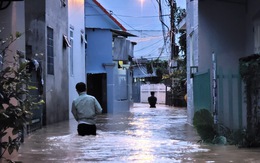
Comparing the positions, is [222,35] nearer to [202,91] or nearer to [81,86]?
[202,91]

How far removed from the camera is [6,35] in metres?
6.95

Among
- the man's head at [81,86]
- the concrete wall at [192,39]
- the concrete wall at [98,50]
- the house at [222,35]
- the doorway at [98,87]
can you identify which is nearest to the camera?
the man's head at [81,86]

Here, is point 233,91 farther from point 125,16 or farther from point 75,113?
point 125,16

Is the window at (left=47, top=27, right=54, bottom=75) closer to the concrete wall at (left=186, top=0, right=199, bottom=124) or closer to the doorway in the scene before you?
the concrete wall at (left=186, top=0, right=199, bottom=124)

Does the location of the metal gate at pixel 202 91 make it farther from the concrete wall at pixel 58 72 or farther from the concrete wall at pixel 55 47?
the concrete wall at pixel 58 72

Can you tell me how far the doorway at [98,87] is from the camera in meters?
27.8

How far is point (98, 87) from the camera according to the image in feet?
93.3

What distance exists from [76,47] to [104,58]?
4.63m

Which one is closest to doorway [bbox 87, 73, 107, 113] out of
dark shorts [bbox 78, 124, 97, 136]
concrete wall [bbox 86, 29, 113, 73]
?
concrete wall [bbox 86, 29, 113, 73]

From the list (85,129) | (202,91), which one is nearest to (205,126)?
(202,91)

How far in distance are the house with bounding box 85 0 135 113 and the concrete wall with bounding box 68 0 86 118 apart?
8.37 feet

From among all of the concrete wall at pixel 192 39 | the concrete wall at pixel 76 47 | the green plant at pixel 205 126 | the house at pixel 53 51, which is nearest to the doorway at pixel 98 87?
the concrete wall at pixel 76 47

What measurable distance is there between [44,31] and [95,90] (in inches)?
466

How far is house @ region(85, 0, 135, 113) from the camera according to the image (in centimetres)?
2750
